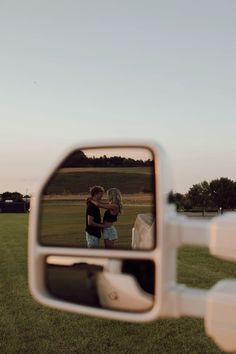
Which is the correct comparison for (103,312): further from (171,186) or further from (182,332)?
(182,332)

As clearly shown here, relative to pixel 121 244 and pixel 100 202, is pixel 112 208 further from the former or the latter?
pixel 121 244

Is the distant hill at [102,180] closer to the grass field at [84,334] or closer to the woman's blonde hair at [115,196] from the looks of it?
the woman's blonde hair at [115,196]

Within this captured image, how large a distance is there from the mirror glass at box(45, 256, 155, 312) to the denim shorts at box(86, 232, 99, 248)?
3 cm

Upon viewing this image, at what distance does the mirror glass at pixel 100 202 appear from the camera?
1.11 metres

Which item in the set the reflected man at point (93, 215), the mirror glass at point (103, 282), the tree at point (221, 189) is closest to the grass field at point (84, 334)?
the reflected man at point (93, 215)

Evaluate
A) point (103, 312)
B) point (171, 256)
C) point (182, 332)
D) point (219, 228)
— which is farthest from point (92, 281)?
point (182, 332)

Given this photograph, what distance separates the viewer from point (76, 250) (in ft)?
3.55

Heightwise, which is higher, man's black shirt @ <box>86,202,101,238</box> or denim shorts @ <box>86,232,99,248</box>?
man's black shirt @ <box>86,202,101,238</box>

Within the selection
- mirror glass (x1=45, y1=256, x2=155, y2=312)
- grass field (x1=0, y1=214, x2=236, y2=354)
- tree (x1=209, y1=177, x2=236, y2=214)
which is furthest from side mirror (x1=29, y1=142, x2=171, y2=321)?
tree (x1=209, y1=177, x2=236, y2=214)

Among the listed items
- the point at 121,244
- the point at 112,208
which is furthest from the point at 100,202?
the point at 121,244

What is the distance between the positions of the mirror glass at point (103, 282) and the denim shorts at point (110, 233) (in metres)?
0.11

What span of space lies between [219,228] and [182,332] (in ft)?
17.8

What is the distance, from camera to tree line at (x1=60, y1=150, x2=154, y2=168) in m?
→ 1.11

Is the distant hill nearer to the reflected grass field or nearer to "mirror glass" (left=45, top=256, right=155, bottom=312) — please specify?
the reflected grass field
